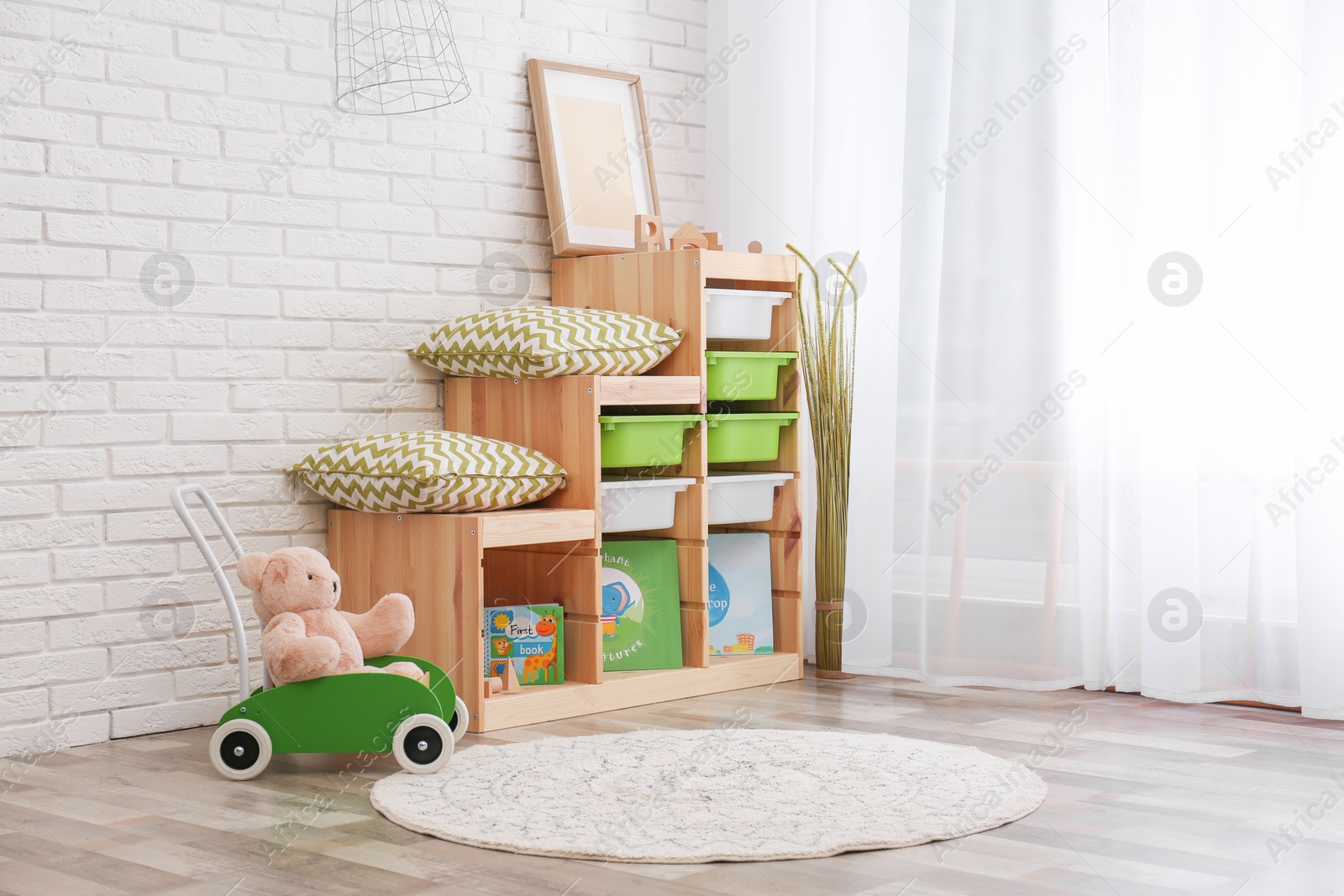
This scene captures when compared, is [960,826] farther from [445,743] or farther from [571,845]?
[445,743]

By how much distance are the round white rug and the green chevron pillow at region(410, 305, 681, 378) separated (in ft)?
2.62

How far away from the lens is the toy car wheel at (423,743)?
93.3 inches

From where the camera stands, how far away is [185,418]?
110 inches

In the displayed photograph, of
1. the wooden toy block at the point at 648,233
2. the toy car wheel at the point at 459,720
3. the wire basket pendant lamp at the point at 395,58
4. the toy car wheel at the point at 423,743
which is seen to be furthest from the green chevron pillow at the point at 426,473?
the wire basket pendant lamp at the point at 395,58

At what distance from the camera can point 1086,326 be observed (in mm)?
3131

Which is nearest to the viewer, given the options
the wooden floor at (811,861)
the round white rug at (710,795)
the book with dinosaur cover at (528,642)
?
the wooden floor at (811,861)

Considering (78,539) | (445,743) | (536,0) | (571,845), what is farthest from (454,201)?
(571,845)

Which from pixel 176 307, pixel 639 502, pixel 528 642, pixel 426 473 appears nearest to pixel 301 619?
pixel 426 473

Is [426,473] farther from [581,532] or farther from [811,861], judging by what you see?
[811,861]

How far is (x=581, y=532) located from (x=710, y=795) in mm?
877

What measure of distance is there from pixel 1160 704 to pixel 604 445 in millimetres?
1299

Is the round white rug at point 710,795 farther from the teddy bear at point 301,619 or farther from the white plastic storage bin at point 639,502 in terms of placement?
the white plastic storage bin at point 639,502

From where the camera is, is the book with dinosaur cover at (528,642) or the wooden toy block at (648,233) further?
the wooden toy block at (648,233)

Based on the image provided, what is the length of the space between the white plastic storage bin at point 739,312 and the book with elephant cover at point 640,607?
20.3 inches
